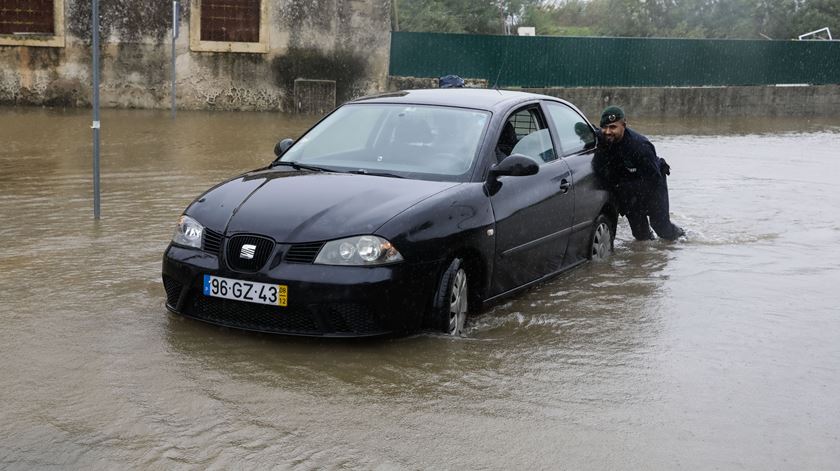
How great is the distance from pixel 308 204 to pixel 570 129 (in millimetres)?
3126

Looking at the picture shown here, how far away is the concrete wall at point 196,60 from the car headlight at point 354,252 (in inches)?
763

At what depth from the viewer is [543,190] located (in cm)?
786

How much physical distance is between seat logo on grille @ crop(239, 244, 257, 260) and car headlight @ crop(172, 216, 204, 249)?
0.35m

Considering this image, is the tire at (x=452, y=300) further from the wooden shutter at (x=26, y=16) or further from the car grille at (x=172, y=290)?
the wooden shutter at (x=26, y=16)

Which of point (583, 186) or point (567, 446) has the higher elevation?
point (583, 186)

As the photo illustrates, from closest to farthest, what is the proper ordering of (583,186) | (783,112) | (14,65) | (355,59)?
(583,186) → (14,65) → (355,59) → (783,112)

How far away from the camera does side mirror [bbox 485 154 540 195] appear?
23.2ft

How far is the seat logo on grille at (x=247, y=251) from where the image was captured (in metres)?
6.23

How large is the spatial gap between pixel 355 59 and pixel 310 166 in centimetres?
1864

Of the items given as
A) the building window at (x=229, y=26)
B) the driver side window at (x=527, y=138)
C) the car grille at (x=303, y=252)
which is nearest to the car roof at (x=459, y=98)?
the driver side window at (x=527, y=138)

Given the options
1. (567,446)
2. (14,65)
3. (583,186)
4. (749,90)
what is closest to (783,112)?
(749,90)

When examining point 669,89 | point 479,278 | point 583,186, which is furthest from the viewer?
point 669,89

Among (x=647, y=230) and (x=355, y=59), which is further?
(x=355, y=59)

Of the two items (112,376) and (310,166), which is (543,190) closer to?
(310,166)
